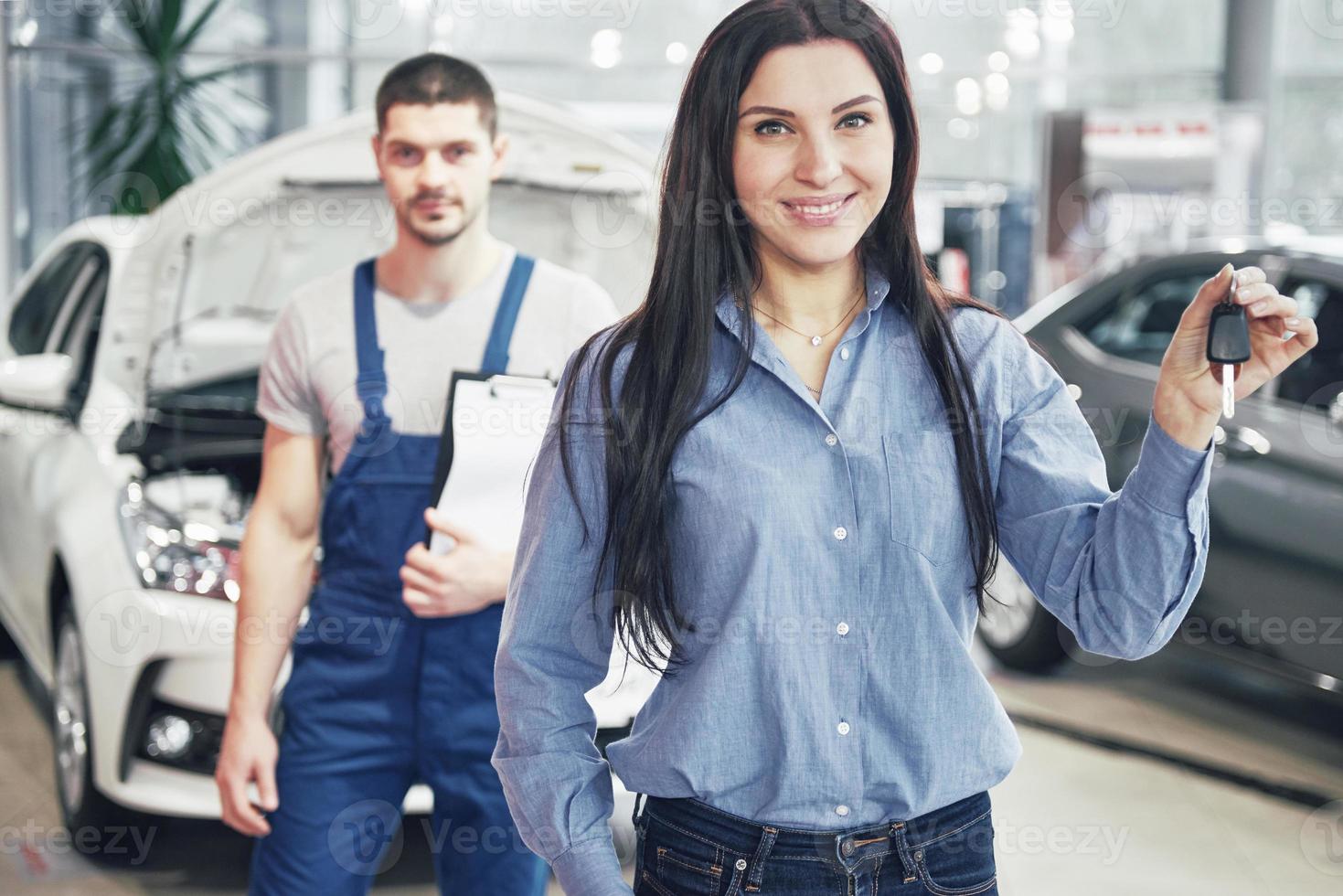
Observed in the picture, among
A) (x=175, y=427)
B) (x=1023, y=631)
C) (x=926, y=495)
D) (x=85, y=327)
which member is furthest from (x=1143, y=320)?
(x=926, y=495)

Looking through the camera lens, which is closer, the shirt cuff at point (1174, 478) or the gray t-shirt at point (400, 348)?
the shirt cuff at point (1174, 478)

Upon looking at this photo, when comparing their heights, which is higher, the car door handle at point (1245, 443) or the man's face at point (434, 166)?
the man's face at point (434, 166)

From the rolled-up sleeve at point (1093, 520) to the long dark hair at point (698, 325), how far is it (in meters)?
0.04

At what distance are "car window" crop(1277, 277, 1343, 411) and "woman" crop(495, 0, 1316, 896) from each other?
2.90 metres

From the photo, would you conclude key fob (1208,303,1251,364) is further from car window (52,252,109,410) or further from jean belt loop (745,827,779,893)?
car window (52,252,109,410)

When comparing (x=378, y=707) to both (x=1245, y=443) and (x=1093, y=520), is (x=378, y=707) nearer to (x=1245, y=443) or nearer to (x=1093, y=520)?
(x=1093, y=520)

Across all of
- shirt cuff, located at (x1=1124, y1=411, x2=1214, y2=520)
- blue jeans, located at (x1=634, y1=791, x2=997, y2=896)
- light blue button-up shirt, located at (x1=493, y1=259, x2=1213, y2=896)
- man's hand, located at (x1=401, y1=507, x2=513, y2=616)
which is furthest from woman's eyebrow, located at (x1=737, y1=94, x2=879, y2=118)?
man's hand, located at (x1=401, y1=507, x2=513, y2=616)

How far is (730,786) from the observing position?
1.27m

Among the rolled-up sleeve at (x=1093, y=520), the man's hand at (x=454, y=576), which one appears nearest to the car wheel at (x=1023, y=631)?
the man's hand at (x=454, y=576)

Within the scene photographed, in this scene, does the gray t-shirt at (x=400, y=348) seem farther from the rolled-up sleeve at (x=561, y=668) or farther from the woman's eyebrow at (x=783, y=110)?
the woman's eyebrow at (x=783, y=110)

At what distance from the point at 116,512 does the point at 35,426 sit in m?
0.90

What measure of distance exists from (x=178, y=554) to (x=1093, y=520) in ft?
7.47

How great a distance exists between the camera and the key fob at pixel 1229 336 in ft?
3.82

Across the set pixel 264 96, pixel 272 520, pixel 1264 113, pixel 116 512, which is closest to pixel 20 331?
pixel 116 512
